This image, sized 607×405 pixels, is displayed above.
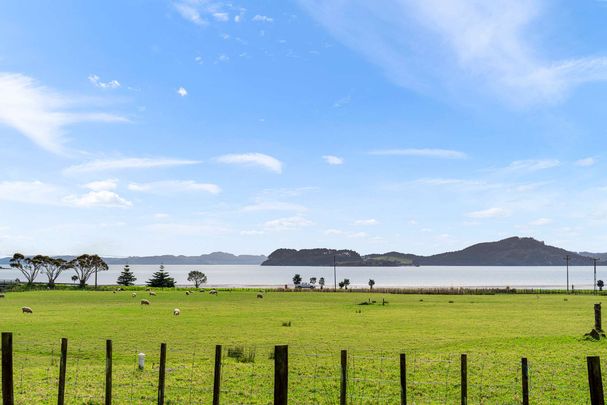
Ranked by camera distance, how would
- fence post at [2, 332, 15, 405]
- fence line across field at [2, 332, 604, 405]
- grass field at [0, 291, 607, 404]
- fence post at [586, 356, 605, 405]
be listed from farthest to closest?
grass field at [0, 291, 607, 404]
fence line across field at [2, 332, 604, 405]
fence post at [2, 332, 15, 405]
fence post at [586, 356, 605, 405]

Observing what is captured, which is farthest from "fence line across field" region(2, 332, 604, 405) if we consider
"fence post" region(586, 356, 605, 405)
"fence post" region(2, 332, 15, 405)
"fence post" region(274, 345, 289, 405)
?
"fence post" region(274, 345, 289, 405)

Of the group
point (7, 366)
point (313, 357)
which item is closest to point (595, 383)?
point (7, 366)

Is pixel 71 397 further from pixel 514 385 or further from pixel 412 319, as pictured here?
pixel 412 319

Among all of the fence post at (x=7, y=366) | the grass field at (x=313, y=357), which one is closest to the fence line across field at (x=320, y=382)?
the grass field at (x=313, y=357)

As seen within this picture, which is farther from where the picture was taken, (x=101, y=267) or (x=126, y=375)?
(x=101, y=267)

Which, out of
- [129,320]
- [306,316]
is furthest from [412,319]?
[129,320]

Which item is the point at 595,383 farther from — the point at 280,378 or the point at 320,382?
the point at 320,382

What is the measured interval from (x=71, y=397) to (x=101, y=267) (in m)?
158

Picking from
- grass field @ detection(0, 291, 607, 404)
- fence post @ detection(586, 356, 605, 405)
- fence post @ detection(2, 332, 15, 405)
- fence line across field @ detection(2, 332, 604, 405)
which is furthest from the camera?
grass field @ detection(0, 291, 607, 404)

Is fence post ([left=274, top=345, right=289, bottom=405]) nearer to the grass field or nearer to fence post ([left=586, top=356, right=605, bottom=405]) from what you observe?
fence post ([left=586, top=356, right=605, bottom=405])

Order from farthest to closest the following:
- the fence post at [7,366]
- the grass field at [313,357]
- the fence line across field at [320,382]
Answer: the grass field at [313,357]
the fence line across field at [320,382]
the fence post at [7,366]

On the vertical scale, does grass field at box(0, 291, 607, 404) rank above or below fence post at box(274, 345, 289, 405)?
below

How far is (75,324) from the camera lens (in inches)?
1826

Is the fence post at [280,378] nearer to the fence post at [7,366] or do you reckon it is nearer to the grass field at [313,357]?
the fence post at [7,366]
